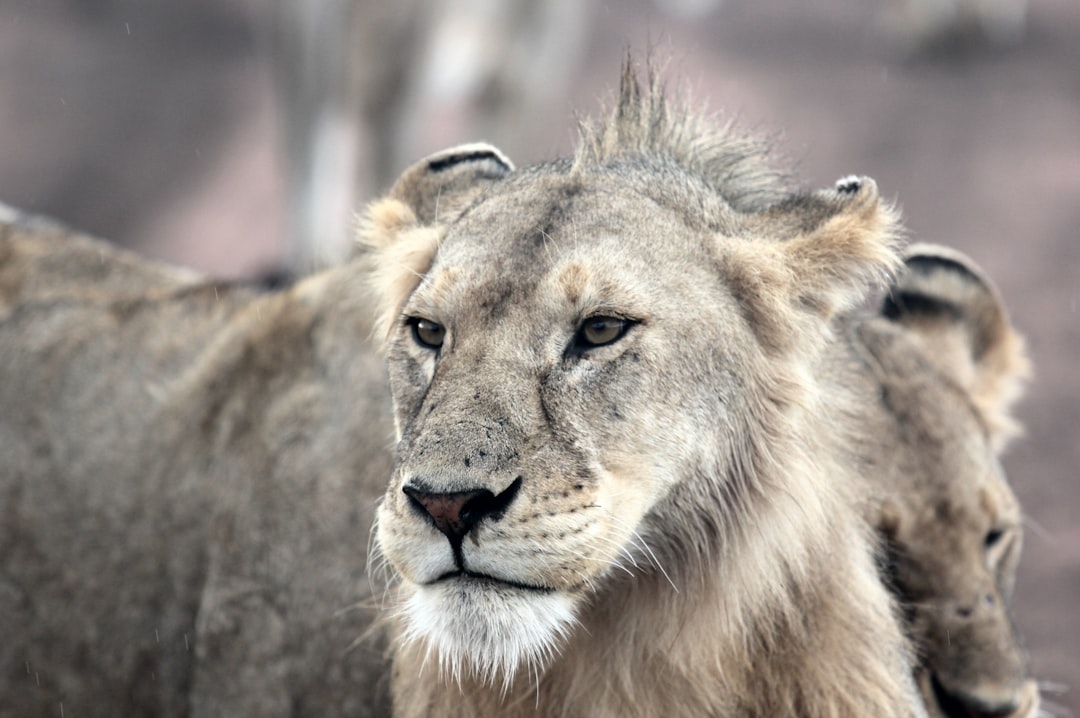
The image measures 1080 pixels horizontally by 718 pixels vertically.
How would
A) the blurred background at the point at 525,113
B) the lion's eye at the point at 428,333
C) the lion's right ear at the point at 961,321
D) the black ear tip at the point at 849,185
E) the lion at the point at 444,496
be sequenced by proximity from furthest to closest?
the blurred background at the point at 525,113
the lion's right ear at the point at 961,321
the black ear tip at the point at 849,185
the lion's eye at the point at 428,333
the lion at the point at 444,496

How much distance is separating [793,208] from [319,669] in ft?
5.44

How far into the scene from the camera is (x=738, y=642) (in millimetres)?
3008

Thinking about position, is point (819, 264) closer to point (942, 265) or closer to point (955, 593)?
point (955, 593)

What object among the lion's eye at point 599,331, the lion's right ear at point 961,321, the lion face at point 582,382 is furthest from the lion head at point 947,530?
the lion's eye at point 599,331

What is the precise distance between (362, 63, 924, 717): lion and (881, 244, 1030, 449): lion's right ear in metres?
0.91

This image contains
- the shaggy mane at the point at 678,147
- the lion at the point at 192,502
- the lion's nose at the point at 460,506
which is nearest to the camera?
the lion's nose at the point at 460,506

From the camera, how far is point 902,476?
3.50m

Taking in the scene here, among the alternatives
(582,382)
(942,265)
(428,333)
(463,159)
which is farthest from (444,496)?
(942,265)

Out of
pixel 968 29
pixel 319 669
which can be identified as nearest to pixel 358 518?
pixel 319 669

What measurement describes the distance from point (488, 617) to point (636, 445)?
1.36 feet

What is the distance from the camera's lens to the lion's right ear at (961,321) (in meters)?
4.09

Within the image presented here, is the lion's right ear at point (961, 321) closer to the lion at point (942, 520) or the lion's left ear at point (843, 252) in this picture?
the lion at point (942, 520)

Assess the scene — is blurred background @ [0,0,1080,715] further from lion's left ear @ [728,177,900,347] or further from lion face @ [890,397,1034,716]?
lion's left ear @ [728,177,900,347]

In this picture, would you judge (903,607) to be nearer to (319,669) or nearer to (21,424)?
(319,669)
